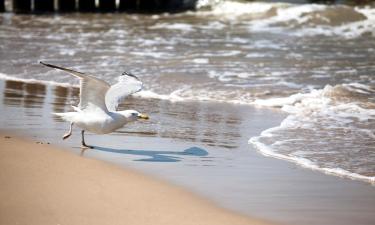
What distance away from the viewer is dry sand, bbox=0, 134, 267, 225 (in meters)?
5.27

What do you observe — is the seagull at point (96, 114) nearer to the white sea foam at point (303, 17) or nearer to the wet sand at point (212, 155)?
the wet sand at point (212, 155)

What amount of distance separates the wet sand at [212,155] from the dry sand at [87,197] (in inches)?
10.4

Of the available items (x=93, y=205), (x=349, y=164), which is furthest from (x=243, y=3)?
(x=93, y=205)

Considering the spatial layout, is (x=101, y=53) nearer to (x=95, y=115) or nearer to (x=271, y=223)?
(x=95, y=115)

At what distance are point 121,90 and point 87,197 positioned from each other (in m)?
2.58

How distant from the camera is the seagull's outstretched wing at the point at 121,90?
805 cm

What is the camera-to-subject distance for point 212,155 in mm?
7543

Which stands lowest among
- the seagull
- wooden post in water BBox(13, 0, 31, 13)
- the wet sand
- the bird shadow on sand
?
the bird shadow on sand

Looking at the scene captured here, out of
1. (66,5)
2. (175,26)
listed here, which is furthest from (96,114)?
(66,5)

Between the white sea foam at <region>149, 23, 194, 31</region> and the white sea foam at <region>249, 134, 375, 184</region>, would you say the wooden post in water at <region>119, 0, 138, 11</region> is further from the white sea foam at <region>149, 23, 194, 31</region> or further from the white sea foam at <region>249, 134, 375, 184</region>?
the white sea foam at <region>249, 134, 375, 184</region>

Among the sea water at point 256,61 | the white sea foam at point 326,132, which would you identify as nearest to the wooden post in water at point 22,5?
the sea water at point 256,61

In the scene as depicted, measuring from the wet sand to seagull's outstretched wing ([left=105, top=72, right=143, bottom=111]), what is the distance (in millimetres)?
413

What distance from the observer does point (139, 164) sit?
706cm

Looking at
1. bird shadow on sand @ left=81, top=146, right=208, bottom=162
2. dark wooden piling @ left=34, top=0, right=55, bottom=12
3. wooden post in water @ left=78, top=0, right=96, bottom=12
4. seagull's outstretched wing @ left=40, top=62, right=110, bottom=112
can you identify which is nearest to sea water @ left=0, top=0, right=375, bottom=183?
bird shadow on sand @ left=81, top=146, right=208, bottom=162
